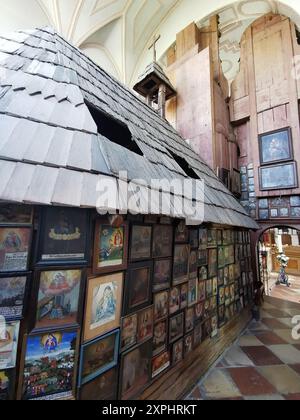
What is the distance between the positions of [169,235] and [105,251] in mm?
1062

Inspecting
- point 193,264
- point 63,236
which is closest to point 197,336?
→ point 193,264

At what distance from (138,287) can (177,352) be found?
1252 mm

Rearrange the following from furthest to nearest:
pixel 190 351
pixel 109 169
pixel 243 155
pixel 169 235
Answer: pixel 243 155
pixel 190 351
pixel 169 235
pixel 109 169

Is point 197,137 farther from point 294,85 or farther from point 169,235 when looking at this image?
point 169,235

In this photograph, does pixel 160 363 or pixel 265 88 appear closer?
pixel 160 363

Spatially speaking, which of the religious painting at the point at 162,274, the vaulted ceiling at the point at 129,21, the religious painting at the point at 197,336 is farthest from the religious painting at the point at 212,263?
the vaulted ceiling at the point at 129,21

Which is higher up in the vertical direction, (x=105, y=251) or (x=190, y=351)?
(x=105, y=251)

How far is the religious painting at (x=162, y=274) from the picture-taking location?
251 centimetres

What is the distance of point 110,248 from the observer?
1977 millimetres

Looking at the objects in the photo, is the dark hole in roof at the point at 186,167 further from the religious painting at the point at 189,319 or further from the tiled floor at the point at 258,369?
the tiled floor at the point at 258,369

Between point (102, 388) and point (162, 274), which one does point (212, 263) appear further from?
point (102, 388)

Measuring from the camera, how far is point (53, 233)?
5.41ft

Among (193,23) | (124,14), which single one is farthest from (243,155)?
(124,14)

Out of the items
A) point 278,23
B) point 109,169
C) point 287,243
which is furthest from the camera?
point 287,243
